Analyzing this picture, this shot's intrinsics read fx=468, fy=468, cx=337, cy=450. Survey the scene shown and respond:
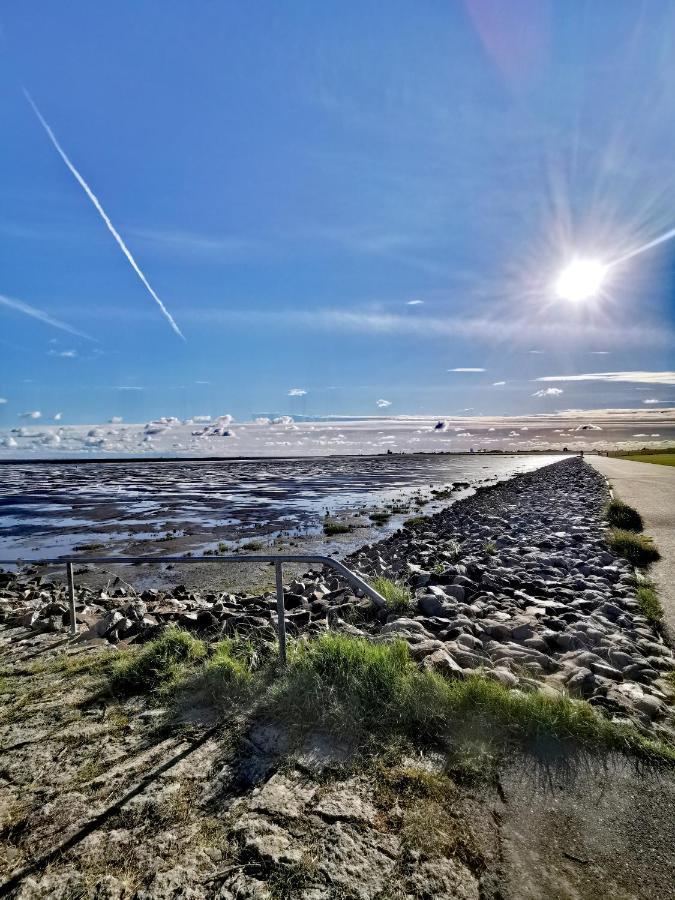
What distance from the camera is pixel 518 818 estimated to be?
300 centimetres

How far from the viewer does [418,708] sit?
4020mm

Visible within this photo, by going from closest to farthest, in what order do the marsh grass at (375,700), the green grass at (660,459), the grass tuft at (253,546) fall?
the marsh grass at (375,700)
the grass tuft at (253,546)
the green grass at (660,459)

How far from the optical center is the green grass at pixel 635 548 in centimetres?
997

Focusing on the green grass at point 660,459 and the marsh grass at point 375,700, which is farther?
the green grass at point 660,459

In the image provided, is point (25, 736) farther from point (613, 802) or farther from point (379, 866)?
point (613, 802)

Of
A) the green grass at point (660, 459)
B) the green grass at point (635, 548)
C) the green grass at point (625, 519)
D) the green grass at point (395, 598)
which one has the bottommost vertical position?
the green grass at point (660, 459)

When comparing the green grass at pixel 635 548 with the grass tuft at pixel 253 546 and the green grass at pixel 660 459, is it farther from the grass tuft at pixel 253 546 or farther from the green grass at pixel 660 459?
the green grass at pixel 660 459

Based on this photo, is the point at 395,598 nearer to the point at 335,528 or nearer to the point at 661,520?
the point at 661,520

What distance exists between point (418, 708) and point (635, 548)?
8580mm

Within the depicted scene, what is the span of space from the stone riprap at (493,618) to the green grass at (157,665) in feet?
3.19

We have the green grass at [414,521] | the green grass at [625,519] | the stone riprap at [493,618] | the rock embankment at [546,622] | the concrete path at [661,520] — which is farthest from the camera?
the green grass at [414,521]

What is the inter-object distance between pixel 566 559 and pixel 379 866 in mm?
9161

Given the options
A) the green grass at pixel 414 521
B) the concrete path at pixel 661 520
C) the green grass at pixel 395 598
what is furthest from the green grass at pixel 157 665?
the green grass at pixel 414 521

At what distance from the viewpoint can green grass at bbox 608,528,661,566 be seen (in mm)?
9969
